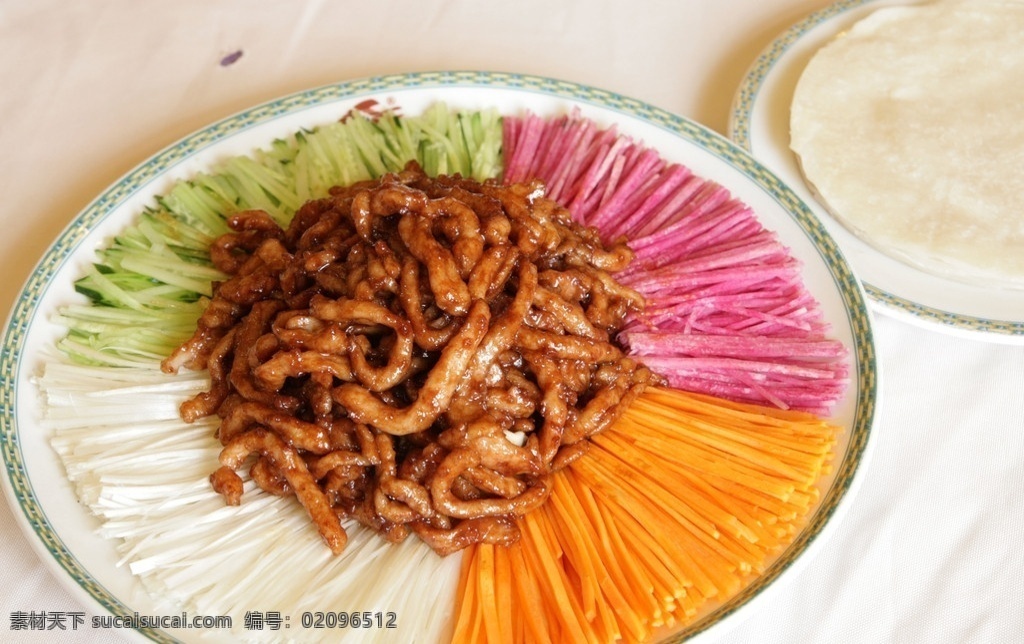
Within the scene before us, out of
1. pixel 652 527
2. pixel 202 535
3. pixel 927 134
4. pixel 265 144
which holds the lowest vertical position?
pixel 652 527

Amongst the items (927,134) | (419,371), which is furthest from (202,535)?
(927,134)

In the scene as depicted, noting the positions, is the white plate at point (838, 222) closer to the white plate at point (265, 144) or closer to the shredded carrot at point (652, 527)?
the white plate at point (265, 144)

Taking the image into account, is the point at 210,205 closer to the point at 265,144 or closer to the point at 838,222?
the point at 265,144

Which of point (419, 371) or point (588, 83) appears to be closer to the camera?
point (419, 371)

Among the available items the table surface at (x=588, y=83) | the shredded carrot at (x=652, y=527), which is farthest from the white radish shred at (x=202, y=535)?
the table surface at (x=588, y=83)

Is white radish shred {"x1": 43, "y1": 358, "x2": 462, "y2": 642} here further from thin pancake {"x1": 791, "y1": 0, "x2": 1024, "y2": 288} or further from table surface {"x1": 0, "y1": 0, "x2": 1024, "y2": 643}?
thin pancake {"x1": 791, "y1": 0, "x2": 1024, "y2": 288}

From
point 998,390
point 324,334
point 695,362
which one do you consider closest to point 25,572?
point 324,334

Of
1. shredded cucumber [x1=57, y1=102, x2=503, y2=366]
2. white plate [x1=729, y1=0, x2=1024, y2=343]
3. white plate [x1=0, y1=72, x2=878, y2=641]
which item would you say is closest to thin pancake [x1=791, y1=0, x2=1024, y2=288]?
white plate [x1=729, y1=0, x2=1024, y2=343]
